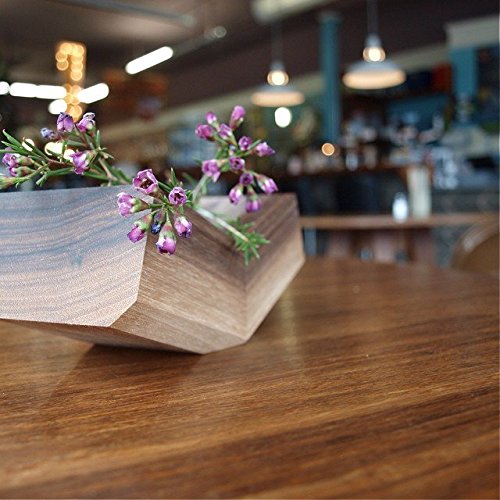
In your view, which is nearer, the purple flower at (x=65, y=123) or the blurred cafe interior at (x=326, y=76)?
the purple flower at (x=65, y=123)

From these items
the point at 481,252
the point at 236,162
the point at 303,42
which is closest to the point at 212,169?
the point at 236,162

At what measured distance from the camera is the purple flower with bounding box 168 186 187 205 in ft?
1.74

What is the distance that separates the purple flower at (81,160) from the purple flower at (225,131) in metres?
0.14

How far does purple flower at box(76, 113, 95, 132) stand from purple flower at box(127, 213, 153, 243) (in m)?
0.14

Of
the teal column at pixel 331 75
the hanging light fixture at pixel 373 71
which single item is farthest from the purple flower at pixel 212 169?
the teal column at pixel 331 75

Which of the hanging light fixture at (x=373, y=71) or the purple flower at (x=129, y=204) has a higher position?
the hanging light fixture at (x=373, y=71)

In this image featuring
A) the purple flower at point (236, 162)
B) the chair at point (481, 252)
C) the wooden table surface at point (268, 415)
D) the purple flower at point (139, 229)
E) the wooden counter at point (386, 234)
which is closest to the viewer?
the wooden table surface at point (268, 415)

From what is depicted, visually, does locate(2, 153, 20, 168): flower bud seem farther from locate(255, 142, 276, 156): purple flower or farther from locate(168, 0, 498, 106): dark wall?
locate(168, 0, 498, 106): dark wall

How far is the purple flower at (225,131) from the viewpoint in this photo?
0.64 meters

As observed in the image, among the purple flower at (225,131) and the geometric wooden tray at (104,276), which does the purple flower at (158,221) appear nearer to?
the geometric wooden tray at (104,276)

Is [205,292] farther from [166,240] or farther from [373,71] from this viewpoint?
[373,71]

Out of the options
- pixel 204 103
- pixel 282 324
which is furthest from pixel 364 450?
pixel 204 103

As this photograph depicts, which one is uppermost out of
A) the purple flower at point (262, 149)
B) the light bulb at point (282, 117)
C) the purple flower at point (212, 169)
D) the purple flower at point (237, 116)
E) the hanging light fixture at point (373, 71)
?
the light bulb at point (282, 117)

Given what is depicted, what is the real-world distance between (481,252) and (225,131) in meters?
1.30
